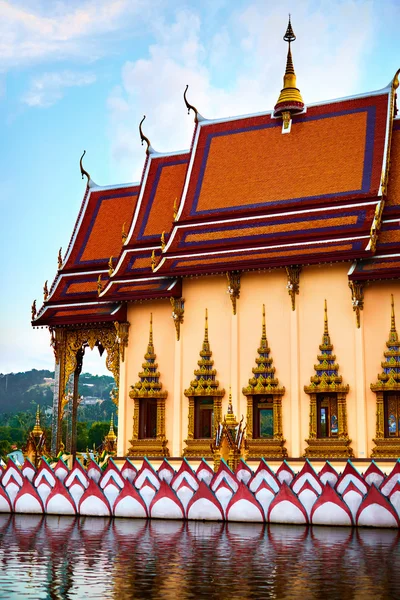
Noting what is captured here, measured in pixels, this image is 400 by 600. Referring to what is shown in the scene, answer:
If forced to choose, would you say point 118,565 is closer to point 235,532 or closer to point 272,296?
point 235,532

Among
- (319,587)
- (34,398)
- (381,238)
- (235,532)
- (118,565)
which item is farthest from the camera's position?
(34,398)

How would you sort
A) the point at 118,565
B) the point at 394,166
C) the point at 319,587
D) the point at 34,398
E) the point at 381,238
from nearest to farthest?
the point at 319,587 → the point at 118,565 → the point at 381,238 → the point at 394,166 → the point at 34,398

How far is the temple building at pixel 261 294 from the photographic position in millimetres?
19891

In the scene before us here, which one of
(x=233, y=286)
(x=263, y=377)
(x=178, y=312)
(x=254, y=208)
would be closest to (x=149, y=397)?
(x=178, y=312)

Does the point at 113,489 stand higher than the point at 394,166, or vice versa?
the point at 394,166

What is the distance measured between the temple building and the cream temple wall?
4cm

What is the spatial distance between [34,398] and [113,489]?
129089 mm

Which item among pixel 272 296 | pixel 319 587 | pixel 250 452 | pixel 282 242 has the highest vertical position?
pixel 282 242

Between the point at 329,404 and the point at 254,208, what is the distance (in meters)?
5.76

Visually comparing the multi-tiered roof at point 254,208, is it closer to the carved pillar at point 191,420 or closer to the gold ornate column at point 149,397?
the gold ornate column at point 149,397

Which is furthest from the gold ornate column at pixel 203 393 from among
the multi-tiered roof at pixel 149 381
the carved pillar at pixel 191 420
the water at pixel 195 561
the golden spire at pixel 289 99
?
the golden spire at pixel 289 99

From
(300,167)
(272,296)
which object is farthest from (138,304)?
(300,167)

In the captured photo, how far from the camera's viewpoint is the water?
8.02 meters

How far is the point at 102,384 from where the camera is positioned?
159 m
